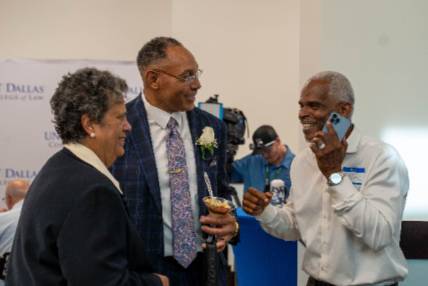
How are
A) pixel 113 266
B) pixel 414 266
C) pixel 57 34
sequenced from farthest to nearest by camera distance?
pixel 57 34 → pixel 414 266 → pixel 113 266

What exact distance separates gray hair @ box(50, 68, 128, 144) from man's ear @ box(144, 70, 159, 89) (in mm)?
506

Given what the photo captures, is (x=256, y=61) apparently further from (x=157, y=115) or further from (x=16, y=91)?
(x=157, y=115)

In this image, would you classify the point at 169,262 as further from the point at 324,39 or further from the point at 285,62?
the point at 285,62

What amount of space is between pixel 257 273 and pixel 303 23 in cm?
132

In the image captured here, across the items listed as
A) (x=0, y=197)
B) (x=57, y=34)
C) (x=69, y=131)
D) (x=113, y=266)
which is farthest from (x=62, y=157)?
(x=57, y=34)

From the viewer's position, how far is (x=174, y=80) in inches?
Answer: 72.9

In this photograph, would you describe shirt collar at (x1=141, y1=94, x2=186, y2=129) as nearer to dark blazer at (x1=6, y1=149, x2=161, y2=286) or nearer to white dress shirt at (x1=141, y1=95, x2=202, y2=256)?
white dress shirt at (x1=141, y1=95, x2=202, y2=256)

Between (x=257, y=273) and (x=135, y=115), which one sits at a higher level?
(x=135, y=115)

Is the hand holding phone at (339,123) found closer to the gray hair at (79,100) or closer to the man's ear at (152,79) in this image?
the man's ear at (152,79)

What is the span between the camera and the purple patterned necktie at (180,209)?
1.79 m

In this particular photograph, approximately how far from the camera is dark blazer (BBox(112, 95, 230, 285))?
1.77m

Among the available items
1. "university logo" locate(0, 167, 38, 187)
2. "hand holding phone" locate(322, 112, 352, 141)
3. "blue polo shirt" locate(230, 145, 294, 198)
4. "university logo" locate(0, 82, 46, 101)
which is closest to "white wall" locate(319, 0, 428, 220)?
"hand holding phone" locate(322, 112, 352, 141)

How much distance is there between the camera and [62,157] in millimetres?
1289

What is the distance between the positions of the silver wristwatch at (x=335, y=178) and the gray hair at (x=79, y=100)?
743mm
